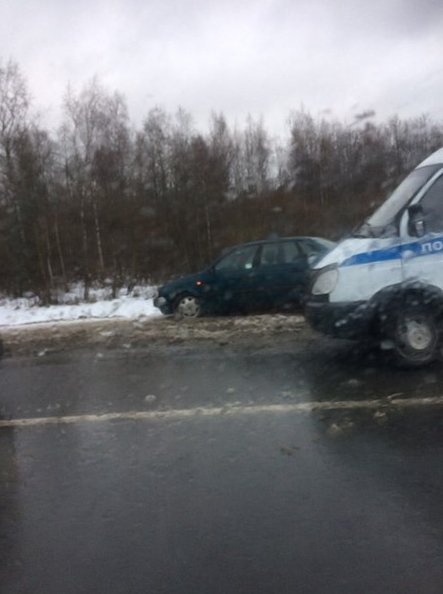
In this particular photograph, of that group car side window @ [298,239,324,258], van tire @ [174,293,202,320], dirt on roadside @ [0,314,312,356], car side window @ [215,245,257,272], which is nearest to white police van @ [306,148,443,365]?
dirt on roadside @ [0,314,312,356]

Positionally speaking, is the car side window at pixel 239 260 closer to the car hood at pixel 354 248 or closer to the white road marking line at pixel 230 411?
the car hood at pixel 354 248

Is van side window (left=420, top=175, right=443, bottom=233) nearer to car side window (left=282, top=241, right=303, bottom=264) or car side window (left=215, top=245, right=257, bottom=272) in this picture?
car side window (left=282, top=241, right=303, bottom=264)

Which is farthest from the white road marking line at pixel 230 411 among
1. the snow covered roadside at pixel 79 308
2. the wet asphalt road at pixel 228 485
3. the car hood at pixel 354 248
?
the snow covered roadside at pixel 79 308

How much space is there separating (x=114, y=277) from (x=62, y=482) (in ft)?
53.3

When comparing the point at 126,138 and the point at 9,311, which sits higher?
the point at 126,138

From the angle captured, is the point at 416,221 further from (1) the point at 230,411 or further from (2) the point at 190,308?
(2) the point at 190,308

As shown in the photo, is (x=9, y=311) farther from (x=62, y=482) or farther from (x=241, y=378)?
(x=62, y=482)

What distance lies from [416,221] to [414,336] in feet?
4.00

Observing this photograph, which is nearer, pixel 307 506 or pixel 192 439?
pixel 307 506

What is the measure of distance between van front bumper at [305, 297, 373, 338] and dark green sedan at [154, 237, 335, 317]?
4830 millimetres

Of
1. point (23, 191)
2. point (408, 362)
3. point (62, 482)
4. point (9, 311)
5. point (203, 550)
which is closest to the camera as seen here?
point (203, 550)

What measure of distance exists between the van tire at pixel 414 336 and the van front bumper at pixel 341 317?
31cm

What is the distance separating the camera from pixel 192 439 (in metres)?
5.61

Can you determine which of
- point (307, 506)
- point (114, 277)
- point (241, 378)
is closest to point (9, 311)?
point (114, 277)
